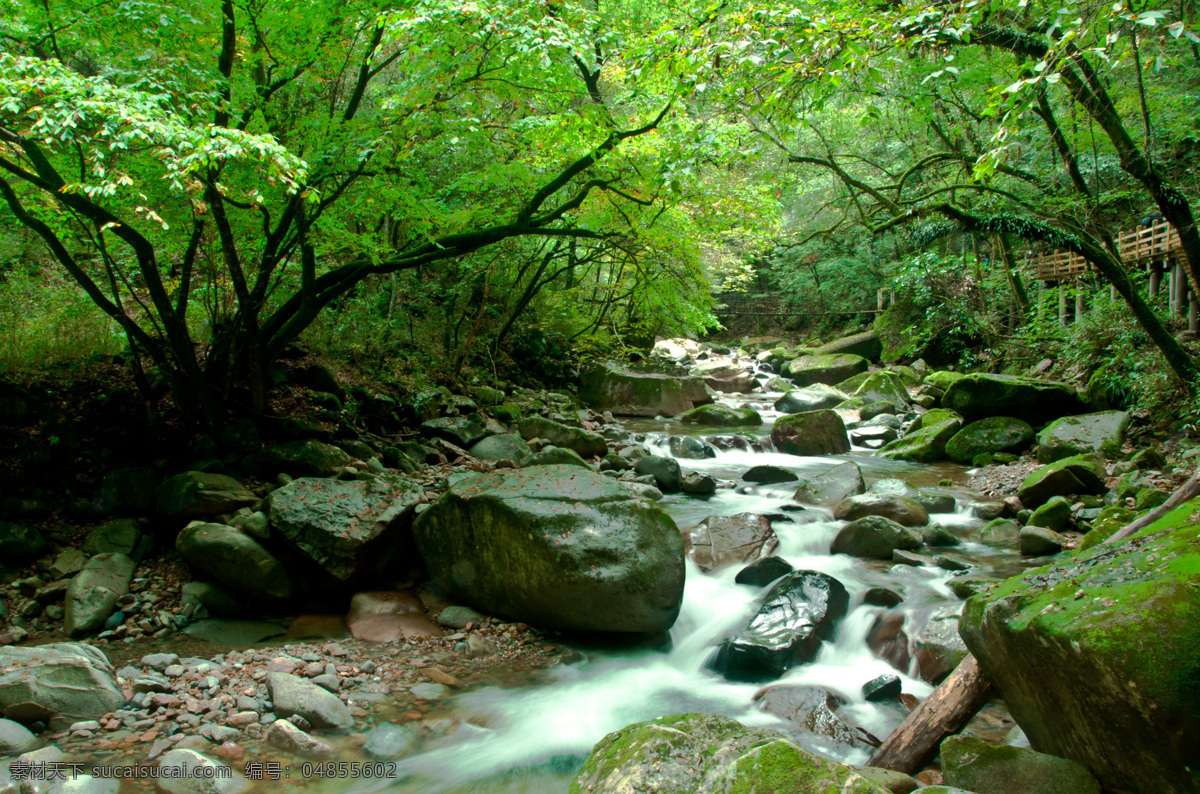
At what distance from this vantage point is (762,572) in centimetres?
605

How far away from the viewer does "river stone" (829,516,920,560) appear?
6578 millimetres

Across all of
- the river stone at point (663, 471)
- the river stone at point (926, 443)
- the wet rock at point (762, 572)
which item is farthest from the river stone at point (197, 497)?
the river stone at point (926, 443)

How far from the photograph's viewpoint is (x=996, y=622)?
315cm

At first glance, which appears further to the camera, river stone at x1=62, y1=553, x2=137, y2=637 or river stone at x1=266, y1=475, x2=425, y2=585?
river stone at x1=266, y1=475, x2=425, y2=585

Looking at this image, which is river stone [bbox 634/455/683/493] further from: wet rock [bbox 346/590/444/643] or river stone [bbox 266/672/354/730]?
river stone [bbox 266/672/354/730]

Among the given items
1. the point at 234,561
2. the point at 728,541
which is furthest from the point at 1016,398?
the point at 234,561

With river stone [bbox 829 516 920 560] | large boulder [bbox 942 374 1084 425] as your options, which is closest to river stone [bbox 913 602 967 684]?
river stone [bbox 829 516 920 560]

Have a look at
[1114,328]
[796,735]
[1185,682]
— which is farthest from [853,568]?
[1114,328]

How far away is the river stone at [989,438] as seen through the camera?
10.2m

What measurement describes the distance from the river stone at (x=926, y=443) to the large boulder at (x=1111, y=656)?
25.6 feet

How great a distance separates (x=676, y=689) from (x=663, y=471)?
4546 mm

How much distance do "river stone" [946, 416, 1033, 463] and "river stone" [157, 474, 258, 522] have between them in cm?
1039

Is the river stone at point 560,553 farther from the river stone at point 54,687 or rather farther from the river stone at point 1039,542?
the river stone at point 1039,542

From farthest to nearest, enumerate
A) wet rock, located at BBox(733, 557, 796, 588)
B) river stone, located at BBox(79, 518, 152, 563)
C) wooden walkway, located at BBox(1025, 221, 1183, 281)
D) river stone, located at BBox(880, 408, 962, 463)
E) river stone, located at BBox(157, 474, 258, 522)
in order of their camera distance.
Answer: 1. wooden walkway, located at BBox(1025, 221, 1183, 281)
2. river stone, located at BBox(880, 408, 962, 463)
3. wet rock, located at BBox(733, 557, 796, 588)
4. river stone, located at BBox(157, 474, 258, 522)
5. river stone, located at BBox(79, 518, 152, 563)
